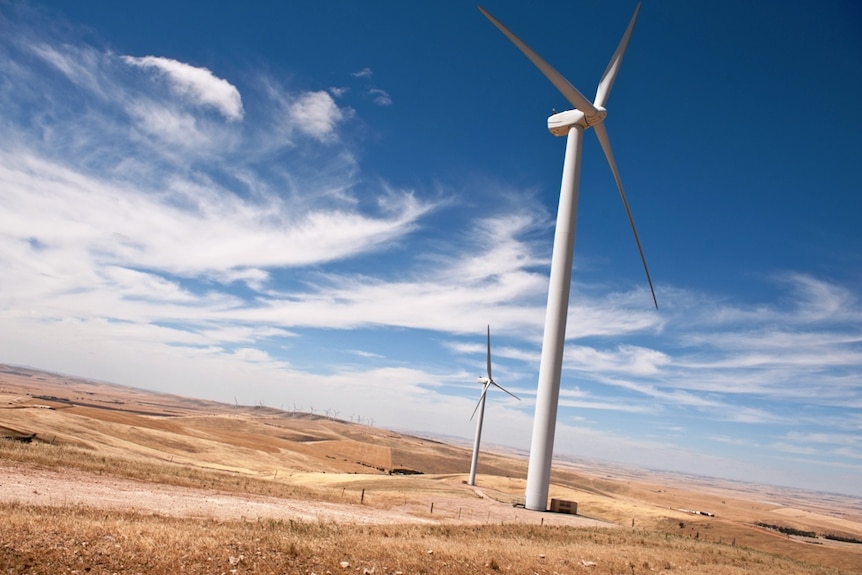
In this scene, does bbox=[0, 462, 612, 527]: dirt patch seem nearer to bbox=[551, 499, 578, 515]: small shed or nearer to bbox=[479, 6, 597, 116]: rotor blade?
bbox=[551, 499, 578, 515]: small shed

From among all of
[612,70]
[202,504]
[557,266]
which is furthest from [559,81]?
[202,504]

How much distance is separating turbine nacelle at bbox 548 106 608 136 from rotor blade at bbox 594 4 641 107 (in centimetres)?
180

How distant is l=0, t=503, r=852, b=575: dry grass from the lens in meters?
12.5

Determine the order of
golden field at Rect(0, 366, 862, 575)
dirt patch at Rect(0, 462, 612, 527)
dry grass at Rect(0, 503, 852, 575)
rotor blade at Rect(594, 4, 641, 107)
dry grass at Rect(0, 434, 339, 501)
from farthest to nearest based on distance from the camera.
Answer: rotor blade at Rect(594, 4, 641, 107), dry grass at Rect(0, 434, 339, 501), dirt patch at Rect(0, 462, 612, 527), golden field at Rect(0, 366, 862, 575), dry grass at Rect(0, 503, 852, 575)

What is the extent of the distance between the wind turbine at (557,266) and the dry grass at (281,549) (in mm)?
6703

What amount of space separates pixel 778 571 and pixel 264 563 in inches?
965

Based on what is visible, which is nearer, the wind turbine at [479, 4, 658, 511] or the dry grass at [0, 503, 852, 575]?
the dry grass at [0, 503, 852, 575]

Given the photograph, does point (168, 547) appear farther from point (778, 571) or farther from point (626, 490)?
point (626, 490)

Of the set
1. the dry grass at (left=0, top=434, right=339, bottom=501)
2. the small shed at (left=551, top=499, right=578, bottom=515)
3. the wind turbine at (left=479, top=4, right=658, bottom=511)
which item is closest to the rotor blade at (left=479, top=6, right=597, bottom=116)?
the wind turbine at (left=479, top=4, right=658, bottom=511)

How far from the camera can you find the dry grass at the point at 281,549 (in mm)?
12477

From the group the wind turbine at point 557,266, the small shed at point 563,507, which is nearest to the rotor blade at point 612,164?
the wind turbine at point 557,266

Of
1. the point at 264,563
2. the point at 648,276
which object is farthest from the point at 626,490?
the point at 264,563

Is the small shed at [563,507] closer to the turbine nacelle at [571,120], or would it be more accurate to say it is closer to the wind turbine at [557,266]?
the wind turbine at [557,266]

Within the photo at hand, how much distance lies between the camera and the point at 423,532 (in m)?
22.0
